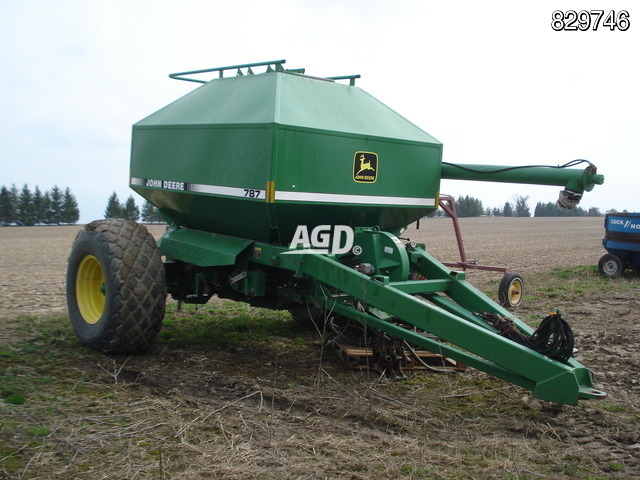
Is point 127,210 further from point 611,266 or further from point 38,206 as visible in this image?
point 611,266

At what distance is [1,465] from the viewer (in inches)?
130

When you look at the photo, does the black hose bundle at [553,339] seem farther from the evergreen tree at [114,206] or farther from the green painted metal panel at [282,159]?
the evergreen tree at [114,206]

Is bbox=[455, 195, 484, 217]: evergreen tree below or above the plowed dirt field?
above

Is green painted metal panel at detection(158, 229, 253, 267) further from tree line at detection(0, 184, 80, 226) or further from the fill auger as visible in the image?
tree line at detection(0, 184, 80, 226)

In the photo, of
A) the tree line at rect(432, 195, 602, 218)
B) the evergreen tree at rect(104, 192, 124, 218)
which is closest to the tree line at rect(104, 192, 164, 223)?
the evergreen tree at rect(104, 192, 124, 218)

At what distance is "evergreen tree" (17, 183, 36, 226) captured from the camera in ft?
143

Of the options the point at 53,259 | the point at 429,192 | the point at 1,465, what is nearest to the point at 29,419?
the point at 1,465

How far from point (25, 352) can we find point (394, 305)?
11.0 ft

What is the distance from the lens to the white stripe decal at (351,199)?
514cm

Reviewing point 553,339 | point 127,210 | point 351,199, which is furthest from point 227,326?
point 127,210

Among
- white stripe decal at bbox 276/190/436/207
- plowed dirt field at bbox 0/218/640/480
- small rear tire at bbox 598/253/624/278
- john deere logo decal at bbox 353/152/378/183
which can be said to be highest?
john deere logo decal at bbox 353/152/378/183

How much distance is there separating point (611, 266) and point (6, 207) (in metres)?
40.8

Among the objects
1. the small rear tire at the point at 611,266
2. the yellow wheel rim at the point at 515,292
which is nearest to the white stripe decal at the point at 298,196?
the yellow wheel rim at the point at 515,292

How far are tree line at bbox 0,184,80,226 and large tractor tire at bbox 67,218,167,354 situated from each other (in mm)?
41529
